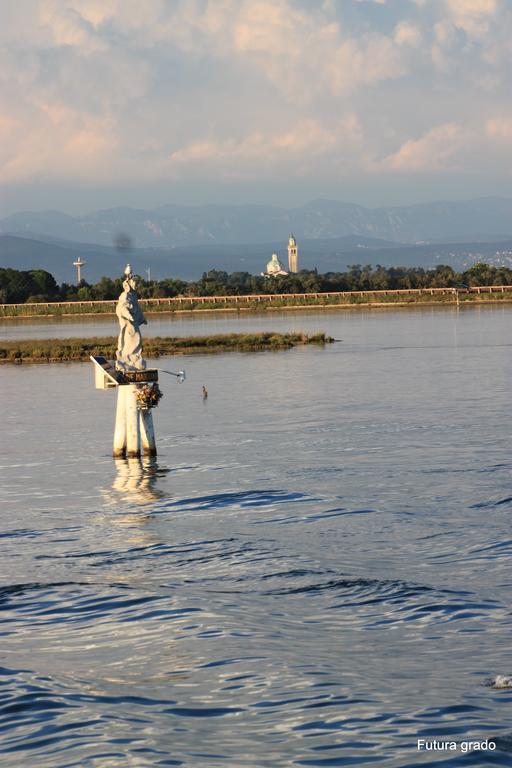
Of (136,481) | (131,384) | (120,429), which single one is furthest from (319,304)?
(136,481)

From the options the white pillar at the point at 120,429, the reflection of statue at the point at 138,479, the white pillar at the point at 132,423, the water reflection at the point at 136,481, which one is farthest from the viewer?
the white pillar at the point at 120,429

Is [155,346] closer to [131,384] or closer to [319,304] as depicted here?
[131,384]

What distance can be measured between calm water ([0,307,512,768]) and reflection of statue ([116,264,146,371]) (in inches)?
96.6

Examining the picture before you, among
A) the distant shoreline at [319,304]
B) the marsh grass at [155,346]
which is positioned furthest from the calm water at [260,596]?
the distant shoreline at [319,304]

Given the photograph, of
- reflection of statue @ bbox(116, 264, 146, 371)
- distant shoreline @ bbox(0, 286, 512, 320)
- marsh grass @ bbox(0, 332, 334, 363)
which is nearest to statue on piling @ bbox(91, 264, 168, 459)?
reflection of statue @ bbox(116, 264, 146, 371)

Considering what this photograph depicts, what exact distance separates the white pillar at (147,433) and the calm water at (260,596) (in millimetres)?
608

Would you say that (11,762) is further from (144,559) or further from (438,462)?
(438,462)

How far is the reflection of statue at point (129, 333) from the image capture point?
3190cm

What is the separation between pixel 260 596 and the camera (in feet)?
60.0

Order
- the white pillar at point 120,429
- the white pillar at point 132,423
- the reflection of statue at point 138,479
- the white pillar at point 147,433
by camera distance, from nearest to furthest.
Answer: the reflection of statue at point 138,479 → the white pillar at point 132,423 → the white pillar at point 120,429 → the white pillar at point 147,433

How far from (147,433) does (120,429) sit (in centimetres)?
71

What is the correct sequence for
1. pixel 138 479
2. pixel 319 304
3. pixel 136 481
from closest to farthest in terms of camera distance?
pixel 136 481 < pixel 138 479 < pixel 319 304

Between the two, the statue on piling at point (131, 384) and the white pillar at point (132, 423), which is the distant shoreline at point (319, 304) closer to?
the statue on piling at point (131, 384)

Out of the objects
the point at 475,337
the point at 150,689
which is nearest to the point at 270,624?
the point at 150,689
